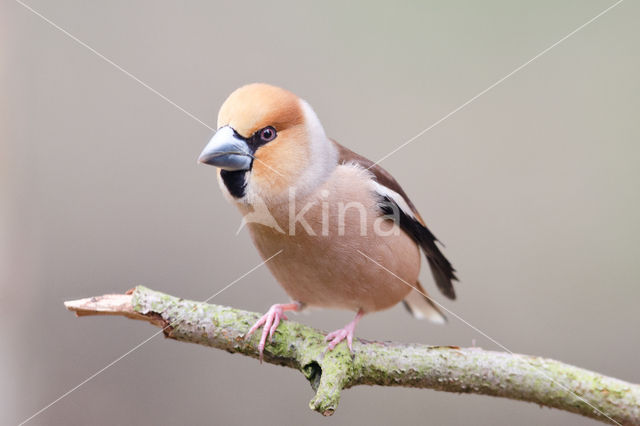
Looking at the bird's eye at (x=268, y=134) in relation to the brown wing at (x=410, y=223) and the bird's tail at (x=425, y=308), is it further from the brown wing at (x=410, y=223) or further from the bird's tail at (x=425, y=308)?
the bird's tail at (x=425, y=308)

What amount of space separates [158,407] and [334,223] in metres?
1.60

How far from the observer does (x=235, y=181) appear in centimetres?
151

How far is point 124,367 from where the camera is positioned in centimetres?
283

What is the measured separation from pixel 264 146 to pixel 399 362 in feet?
2.37

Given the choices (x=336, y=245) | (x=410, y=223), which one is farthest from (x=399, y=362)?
(x=410, y=223)

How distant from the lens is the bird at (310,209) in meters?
1.48

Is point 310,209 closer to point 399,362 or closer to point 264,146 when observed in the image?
point 264,146

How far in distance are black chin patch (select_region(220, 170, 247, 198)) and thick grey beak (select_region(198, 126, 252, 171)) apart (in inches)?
1.5

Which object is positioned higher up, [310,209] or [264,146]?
[264,146]

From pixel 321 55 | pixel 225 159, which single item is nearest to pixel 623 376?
pixel 321 55

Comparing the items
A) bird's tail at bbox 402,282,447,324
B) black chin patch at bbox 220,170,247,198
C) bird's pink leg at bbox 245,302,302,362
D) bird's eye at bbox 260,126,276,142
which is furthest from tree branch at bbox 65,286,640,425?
bird's tail at bbox 402,282,447,324

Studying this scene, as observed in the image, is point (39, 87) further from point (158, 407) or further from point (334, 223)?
point (334, 223)

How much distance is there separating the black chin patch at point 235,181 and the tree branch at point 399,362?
36 cm

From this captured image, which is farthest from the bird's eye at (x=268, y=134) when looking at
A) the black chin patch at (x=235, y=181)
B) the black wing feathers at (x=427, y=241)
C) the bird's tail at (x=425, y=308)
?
the bird's tail at (x=425, y=308)
